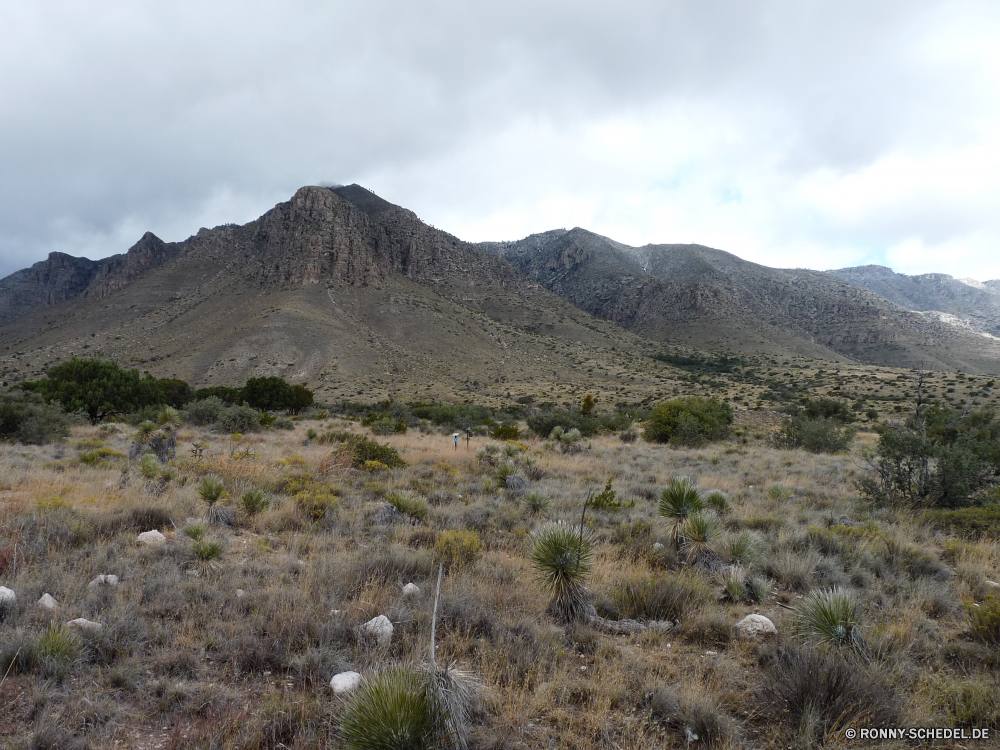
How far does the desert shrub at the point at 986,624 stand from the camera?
4.00 m

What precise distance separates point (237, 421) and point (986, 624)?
23.0 metres

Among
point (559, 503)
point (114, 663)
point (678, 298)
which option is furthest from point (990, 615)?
point (678, 298)

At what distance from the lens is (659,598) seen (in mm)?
4695

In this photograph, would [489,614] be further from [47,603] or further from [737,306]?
[737,306]

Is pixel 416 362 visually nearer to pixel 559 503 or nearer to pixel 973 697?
pixel 559 503

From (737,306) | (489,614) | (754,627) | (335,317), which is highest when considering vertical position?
(737,306)

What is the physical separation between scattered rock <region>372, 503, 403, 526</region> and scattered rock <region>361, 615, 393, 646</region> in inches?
120

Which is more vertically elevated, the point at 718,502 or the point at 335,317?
the point at 335,317

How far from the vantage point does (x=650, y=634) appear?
4.19 m

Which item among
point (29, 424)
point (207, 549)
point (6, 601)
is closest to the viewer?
point (6, 601)

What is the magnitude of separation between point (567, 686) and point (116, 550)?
5.38 m

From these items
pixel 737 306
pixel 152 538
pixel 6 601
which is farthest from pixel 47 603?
pixel 737 306

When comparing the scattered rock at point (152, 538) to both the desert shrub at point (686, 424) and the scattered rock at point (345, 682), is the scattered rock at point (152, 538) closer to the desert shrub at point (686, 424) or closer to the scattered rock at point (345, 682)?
the scattered rock at point (345, 682)

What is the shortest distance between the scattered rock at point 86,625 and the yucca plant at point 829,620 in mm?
5828
